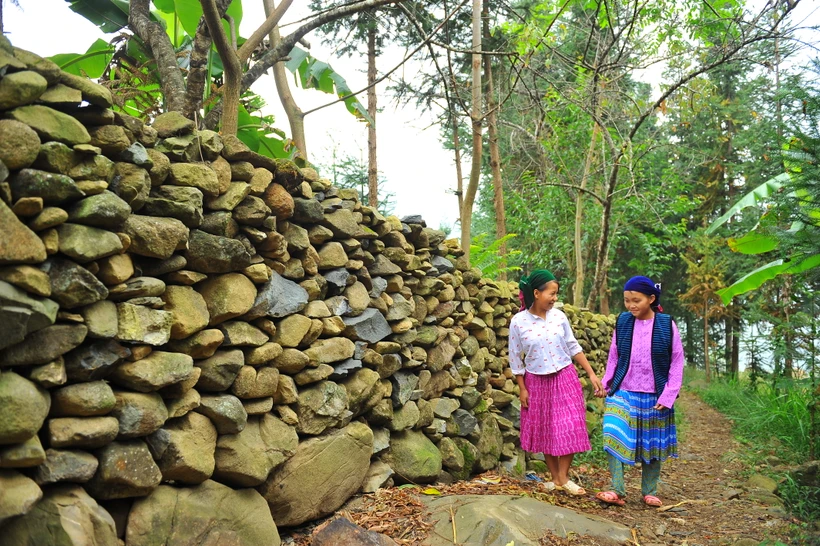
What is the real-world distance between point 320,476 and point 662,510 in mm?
2835

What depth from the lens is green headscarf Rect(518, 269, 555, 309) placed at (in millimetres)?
5137

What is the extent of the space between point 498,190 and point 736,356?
9.97 m

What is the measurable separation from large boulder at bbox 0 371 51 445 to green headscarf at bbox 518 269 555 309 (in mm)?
3735

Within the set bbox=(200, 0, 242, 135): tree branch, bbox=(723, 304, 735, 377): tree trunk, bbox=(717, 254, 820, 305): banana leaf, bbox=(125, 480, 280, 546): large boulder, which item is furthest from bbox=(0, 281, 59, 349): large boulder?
bbox=(723, 304, 735, 377): tree trunk

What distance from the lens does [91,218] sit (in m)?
2.53

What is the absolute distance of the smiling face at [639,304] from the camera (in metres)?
5.03

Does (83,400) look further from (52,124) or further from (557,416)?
(557,416)

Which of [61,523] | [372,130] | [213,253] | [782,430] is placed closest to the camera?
[61,523]

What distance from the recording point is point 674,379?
4848 millimetres

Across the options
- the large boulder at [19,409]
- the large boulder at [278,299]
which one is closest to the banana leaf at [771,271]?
the large boulder at [278,299]

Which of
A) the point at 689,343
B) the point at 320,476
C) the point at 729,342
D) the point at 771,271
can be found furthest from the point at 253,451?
the point at 689,343

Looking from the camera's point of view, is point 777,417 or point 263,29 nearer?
point 263,29

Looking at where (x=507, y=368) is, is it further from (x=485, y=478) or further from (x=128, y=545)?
(x=128, y=545)

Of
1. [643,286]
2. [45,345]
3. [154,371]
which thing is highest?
[643,286]
